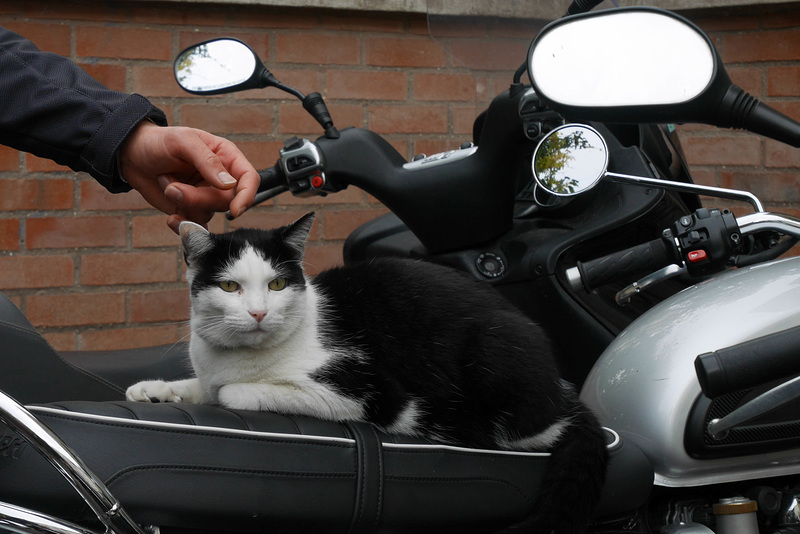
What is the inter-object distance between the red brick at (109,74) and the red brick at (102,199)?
0.30m

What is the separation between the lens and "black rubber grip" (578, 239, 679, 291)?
0.94 m

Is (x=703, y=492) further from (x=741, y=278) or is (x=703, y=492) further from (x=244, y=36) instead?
(x=244, y=36)

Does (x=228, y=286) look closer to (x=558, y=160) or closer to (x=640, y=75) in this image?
(x=558, y=160)

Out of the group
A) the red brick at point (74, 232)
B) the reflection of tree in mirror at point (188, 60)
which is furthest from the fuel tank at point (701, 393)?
the red brick at point (74, 232)

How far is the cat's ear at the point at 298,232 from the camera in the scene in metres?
1.17

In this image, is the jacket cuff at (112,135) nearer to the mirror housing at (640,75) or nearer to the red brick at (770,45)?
the mirror housing at (640,75)

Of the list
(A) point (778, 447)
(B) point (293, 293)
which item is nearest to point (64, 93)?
(B) point (293, 293)

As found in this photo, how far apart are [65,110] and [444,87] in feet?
5.31

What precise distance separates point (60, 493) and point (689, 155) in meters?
2.28

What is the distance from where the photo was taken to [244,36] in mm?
2316

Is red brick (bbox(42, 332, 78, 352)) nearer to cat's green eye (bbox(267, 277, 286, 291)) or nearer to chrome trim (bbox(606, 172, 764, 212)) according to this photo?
cat's green eye (bbox(267, 277, 286, 291))

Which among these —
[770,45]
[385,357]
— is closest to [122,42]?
[385,357]

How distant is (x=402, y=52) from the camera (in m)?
2.45

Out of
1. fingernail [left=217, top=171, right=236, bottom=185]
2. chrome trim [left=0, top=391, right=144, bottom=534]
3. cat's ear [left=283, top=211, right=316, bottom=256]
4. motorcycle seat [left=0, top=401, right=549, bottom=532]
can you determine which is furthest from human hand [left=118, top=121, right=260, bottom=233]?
chrome trim [left=0, top=391, right=144, bottom=534]
